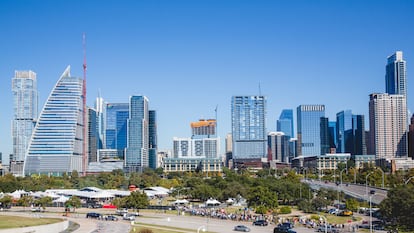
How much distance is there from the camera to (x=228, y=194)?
109062 mm

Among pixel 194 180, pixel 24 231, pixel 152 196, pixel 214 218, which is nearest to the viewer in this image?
pixel 24 231

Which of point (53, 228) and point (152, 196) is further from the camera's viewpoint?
point (152, 196)

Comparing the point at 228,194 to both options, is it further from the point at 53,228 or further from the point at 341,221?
the point at 53,228

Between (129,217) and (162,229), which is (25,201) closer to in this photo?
(129,217)

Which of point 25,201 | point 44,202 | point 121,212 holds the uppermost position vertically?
point 44,202

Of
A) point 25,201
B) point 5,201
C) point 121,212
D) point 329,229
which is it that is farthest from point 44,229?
point 25,201

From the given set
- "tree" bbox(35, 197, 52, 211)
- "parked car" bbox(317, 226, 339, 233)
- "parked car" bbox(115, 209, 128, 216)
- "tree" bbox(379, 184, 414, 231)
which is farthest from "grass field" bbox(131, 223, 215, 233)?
"tree" bbox(35, 197, 52, 211)

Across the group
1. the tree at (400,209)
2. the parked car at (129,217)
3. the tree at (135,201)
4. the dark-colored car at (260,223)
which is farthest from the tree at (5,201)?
the tree at (400,209)

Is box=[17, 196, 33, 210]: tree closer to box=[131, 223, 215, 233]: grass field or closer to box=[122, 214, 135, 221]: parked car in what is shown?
box=[122, 214, 135, 221]: parked car

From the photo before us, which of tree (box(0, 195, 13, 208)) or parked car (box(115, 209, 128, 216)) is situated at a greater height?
tree (box(0, 195, 13, 208))

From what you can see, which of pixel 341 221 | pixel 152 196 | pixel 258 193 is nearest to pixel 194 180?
pixel 152 196

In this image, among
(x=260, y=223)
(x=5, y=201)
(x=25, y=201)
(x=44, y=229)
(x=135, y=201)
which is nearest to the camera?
(x=44, y=229)

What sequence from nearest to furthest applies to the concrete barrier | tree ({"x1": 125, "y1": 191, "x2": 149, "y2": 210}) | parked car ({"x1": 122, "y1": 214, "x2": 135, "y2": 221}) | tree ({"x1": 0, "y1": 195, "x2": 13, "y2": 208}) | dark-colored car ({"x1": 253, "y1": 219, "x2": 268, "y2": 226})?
the concrete barrier < dark-colored car ({"x1": 253, "y1": 219, "x2": 268, "y2": 226}) < parked car ({"x1": 122, "y1": 214, "x2": 135, "y2": 221}) < tree ({"x1": 125, "y1": 191, "x2": 149, "y2": 210}) < tree ({"x1": 0, "y1": 195, "x2": 13, "y2": 208})

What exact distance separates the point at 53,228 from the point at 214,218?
24.4 meters
